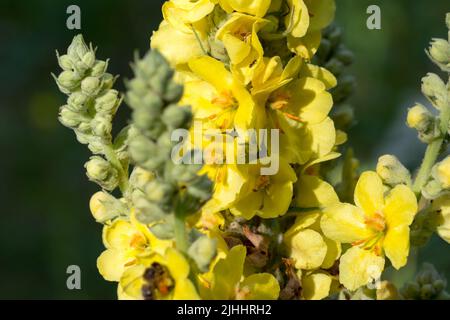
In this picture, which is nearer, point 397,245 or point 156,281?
point 156,281

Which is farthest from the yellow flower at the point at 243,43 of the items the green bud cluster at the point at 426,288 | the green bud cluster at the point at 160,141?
the green bud cluster at the point at 426,288

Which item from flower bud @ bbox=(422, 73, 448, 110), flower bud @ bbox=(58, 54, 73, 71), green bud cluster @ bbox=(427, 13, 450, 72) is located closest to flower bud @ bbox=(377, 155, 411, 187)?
flower bud @ bbox=(422, 73, 448, 110)

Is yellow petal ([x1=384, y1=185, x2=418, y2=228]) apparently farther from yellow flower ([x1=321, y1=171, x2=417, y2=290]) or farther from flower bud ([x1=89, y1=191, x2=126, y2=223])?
flower bud ([x1=89, y1=191, x2=126, y2=223])

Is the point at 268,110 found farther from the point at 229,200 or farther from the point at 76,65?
the point at 76,65

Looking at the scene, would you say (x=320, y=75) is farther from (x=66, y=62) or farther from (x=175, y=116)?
(x=175, y=116)

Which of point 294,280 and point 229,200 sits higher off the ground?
point 229,200

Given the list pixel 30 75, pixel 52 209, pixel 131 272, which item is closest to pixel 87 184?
pixel 52 209

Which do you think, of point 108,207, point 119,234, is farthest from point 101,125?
point 119,234
